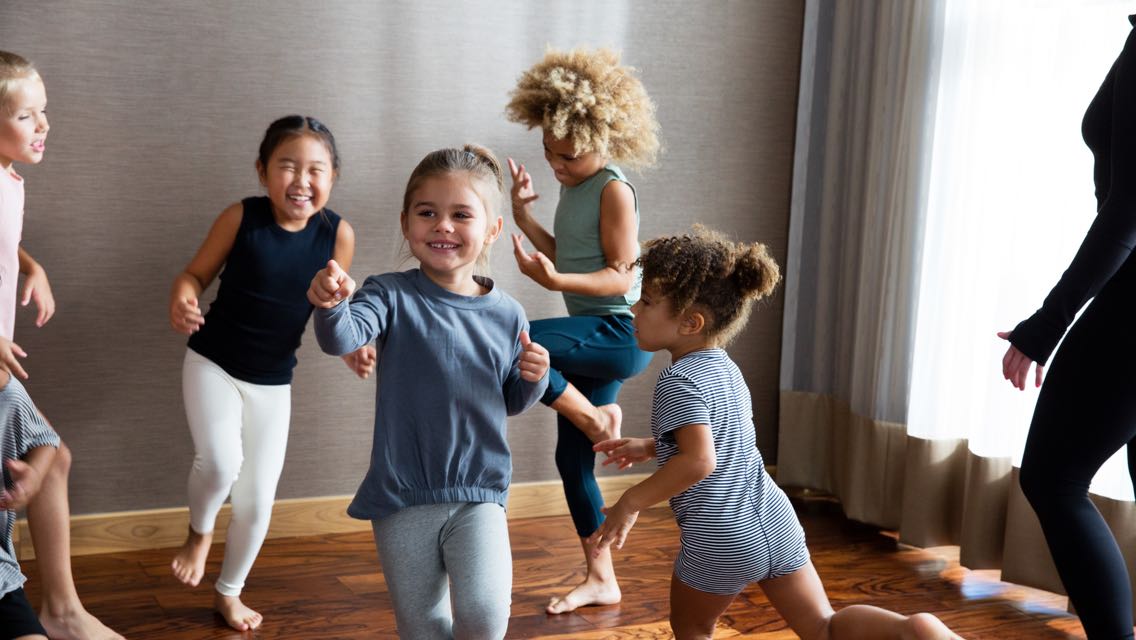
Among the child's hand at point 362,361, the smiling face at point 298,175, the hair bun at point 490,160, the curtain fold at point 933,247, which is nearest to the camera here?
the hair bun at point 490,160

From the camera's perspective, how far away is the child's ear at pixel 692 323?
196 centimetres

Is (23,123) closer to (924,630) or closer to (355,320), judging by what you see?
(355,320)

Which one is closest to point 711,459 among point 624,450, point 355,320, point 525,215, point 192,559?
point 624,450

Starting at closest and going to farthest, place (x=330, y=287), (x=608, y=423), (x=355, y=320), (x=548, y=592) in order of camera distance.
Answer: (x=330, y=287)
(x=355, y=320)
(x=608, y=423)
(x=548, y=592)

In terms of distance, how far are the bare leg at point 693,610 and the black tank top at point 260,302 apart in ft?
3.50

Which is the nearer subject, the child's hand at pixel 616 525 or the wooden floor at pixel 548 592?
the child's hand at pixel 616 525

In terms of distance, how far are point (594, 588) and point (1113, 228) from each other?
140 centimetres

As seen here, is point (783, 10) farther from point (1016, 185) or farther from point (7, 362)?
point (7, 362)

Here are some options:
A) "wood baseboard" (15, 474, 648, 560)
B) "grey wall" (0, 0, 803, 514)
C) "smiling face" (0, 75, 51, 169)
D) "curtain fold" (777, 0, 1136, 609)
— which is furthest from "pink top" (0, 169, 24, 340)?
"curtain fold" (777, 0, 1136, 609)

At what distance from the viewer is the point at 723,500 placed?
1.93 m

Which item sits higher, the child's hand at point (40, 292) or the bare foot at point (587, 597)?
the child's hand at point (40, 292)

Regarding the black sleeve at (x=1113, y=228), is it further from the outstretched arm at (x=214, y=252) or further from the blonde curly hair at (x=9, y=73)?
the blonde curly hair at (x=9, y=73)

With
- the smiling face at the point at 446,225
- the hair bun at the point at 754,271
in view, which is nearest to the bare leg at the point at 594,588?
the hair bun at the point at 754,271

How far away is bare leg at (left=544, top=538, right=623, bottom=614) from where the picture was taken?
258cm
